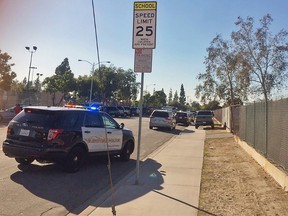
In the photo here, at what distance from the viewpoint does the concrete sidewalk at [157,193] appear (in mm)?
7062

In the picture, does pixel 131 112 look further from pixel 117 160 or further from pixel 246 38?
pixel 117 160

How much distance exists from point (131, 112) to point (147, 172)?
204ft

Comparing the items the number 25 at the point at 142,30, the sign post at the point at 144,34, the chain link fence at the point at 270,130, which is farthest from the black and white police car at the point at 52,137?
the chain link fence at the point at 270,130

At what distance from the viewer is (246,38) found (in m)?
38.4

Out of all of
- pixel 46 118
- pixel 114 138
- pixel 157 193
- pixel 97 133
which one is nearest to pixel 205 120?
pixel 114 138

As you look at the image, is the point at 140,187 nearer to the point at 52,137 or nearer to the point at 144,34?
the point at 52,137

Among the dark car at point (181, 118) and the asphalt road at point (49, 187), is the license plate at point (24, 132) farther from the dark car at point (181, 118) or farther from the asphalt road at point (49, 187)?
the dark car at point (181, 118)

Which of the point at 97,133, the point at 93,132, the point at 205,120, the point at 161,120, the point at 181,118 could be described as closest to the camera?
the point at 93,132

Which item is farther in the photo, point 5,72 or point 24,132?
point 5,72

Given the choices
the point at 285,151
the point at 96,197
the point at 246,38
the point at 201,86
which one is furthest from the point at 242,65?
the point at 96,197

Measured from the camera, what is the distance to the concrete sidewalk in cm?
706

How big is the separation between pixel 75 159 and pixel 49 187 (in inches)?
77.6

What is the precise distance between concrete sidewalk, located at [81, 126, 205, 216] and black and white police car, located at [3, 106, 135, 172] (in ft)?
5.32

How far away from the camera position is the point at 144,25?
8.95m
